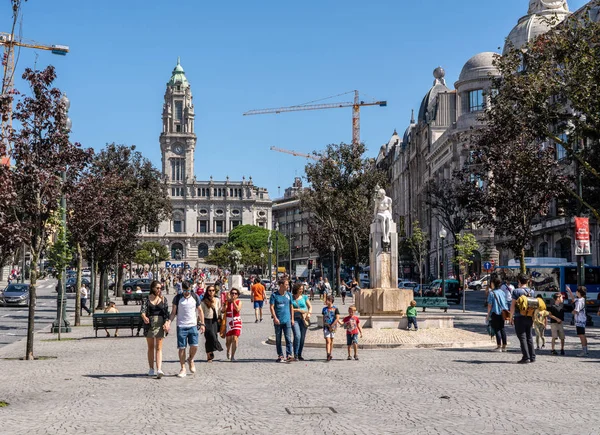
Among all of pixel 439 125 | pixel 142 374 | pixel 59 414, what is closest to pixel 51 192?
pixel 142 374

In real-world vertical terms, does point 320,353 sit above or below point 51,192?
below

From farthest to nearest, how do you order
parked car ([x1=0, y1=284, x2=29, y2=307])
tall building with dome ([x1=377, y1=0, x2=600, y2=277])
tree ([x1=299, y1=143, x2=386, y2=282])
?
1. tall building with dome ([x1=377, y1=0, x2=600, y2=277])
2. tree ([x1=299, y1=143, x2=386, y2=282])
3. parked car ([x1=0, y1=284, x2=29, y2=307])

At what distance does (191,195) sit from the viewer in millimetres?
171750

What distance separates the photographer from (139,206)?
1682 inches

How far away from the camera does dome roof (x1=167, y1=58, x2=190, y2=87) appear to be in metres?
175

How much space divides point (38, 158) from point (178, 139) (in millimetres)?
155864

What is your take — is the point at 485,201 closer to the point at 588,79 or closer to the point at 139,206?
the point at 588,79

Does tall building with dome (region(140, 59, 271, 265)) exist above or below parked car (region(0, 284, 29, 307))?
above

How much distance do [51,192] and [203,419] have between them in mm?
9084

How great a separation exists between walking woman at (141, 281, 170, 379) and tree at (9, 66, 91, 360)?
428 cm

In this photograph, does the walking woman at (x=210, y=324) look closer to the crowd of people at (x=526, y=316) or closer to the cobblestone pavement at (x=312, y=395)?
the cobblestone pavement at (x=312, y=395)

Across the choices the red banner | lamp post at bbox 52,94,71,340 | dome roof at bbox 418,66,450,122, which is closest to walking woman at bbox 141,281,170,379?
lamp post at bbox 52,94,71,340

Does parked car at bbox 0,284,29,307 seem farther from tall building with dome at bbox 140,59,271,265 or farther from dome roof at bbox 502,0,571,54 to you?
tall building with dome at bbox 140,59,271,265

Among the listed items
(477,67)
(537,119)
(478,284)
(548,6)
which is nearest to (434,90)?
(477,67)
